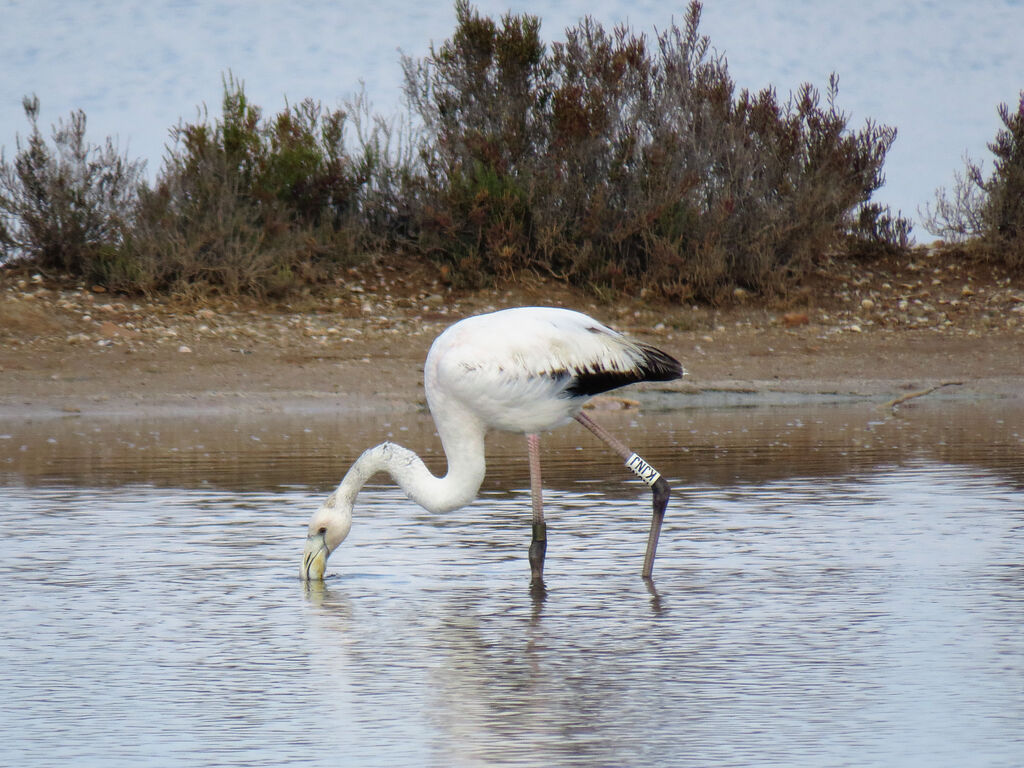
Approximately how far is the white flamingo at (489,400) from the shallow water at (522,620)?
24 cm

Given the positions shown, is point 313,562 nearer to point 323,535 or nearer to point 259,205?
point 323,535

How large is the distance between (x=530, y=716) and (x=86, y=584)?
8.78 ft

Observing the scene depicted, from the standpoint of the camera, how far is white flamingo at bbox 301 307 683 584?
6.20 metres

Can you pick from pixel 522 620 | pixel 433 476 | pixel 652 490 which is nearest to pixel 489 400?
pixel 433 476

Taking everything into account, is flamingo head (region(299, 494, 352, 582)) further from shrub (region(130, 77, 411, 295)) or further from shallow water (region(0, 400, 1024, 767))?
shrub (region(130, 77, 411, 295))

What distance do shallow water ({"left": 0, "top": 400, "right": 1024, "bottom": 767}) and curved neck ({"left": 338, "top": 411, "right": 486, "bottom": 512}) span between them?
32 cm

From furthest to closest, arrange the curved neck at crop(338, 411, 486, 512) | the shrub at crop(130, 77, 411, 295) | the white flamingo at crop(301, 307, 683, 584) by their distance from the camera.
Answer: the shrub at crop(130, 77, 411, 295), the curved neck at crop(338, 411, 486, 512), the white flamingo at crop(301, 307, 683, 584)

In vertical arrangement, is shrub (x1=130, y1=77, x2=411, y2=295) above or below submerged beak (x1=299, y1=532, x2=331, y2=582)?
above

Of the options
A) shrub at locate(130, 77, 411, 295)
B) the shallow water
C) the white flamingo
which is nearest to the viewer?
the shallow water

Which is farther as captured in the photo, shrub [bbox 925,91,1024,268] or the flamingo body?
shrub [bbox 925,91,1024,268]

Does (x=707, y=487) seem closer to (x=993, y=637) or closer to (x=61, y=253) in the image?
(x=993, y=637)

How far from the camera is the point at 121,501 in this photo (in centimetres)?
835

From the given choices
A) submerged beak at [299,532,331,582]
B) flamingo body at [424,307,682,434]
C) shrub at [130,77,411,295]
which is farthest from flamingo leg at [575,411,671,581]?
shrub at [130,77,411,295]

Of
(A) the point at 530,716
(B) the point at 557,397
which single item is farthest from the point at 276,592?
(A) the point at 530,716
